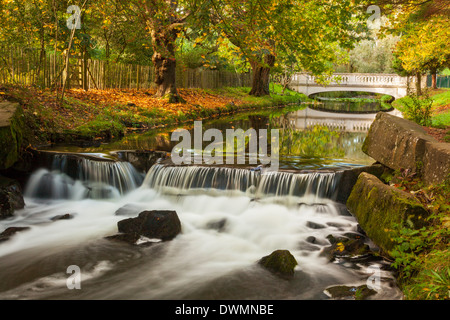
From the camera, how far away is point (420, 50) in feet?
73.6

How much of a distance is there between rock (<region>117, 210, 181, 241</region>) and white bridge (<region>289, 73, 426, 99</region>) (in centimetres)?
3930

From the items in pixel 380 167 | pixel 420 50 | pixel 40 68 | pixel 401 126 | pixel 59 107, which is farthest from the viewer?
pixel 420 50

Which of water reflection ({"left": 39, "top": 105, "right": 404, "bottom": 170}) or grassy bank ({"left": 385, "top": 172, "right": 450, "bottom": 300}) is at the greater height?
water reflection ({"left": 39, "top": 105, "right": 404, "bottom": 170})

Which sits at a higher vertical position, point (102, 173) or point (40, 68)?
point (40, 68)

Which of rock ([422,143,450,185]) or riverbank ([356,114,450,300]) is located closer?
riverbank ([356,114,450,300])

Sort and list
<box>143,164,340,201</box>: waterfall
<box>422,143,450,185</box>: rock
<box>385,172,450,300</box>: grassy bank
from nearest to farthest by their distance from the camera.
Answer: <box>385,172,450,300</box>: grassy bank, <box>422,143,450,185</box>: rock, <box>143,164,340,201</box>: waterfall

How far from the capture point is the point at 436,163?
5930 millimetres

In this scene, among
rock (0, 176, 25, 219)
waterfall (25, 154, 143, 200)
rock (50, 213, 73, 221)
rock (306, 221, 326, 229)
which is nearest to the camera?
rock (306, 221, 326, 229)

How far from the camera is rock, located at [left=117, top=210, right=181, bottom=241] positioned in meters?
6.70

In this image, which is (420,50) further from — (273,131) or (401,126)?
(401,126)

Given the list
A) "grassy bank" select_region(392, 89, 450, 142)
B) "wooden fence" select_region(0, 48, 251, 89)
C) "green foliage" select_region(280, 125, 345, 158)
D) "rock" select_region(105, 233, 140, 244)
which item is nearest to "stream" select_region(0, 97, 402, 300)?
"rock" select_region(105, 233, 140, 244)

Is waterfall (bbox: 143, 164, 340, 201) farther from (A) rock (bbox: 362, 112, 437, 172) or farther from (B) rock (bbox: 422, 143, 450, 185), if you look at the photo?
(B) rock (bbox: 422, 143, 450, 185)
